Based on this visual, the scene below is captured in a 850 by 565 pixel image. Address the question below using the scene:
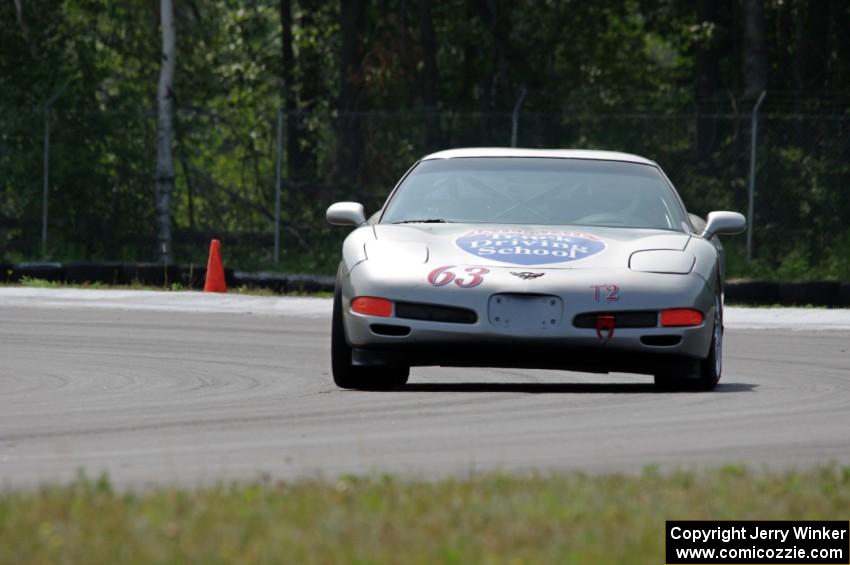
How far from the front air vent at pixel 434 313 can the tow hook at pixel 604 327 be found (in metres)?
0.65

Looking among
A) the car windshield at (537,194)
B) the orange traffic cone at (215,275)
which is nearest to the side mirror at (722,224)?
the car windshield at (537,194)

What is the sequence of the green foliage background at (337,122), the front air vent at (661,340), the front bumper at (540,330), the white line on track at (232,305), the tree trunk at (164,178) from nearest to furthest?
the front bumper at (540,330), the front air vent at (661,340), the white line on track at (232,305), the green foliage background at (337,122), the tree trunk at (164,178)

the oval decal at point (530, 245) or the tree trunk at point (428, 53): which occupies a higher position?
the tree trunk at point (428, 53)

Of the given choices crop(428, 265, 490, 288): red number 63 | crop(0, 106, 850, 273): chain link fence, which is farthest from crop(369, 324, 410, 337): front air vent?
crop(0, 106, 850, 273): chain link fence

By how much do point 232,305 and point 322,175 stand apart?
28.3ft

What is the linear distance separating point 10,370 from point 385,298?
3.14m

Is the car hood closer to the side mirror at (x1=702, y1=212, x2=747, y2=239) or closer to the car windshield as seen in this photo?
Result: the car windshield

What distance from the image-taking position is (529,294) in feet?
32.9

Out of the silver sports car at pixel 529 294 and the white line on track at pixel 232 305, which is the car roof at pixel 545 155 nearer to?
the silver sports car at pixel 529 294

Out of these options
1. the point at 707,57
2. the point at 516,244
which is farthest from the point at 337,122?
the point at 516,244

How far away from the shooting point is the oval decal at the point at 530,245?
33.7ft

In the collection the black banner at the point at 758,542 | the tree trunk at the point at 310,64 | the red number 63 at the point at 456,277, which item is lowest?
the black banner at the point at 758,542

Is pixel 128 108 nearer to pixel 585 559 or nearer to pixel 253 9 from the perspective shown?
pixel 253 9

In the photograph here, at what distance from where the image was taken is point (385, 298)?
10195mm
